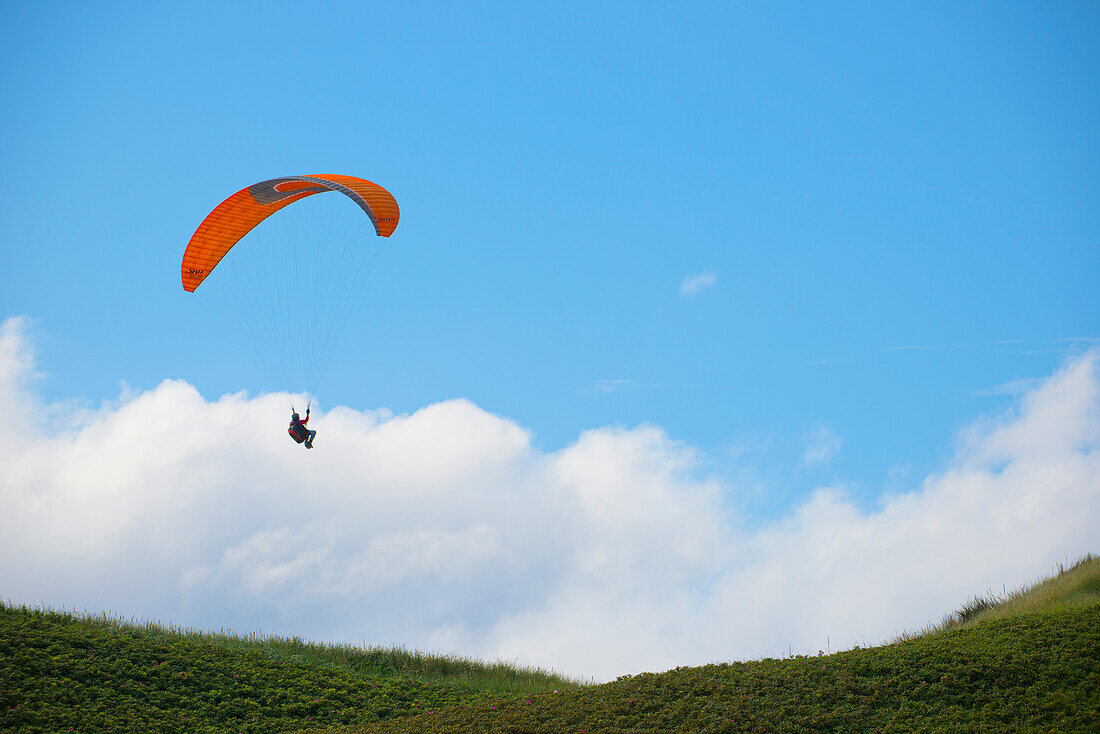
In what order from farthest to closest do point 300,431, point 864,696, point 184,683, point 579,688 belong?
point 300,431 < point 184,683 < point 579,688 < point 864,696

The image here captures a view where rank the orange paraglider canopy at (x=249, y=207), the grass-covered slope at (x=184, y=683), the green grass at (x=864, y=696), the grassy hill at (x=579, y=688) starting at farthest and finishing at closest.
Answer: the orange paraglider canopy at (x=249, y=207) < the grass-covered slope at (x=184, y=683) < the grassy hill at (x=579, y=688) < the green grass at (x=864, y=696)

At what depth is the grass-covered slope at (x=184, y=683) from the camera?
1409cm

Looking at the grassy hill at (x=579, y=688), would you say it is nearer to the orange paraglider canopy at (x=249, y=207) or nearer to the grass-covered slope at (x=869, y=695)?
the grass-covered slope at (x=869, y=695)

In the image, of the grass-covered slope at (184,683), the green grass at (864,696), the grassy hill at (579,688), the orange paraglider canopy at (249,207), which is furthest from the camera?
the orange paraglider canopy at (249,207)

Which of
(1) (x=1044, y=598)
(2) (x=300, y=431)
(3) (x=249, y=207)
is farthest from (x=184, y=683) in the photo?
(1) (x=1044, y=598)

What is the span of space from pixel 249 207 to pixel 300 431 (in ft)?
17.8

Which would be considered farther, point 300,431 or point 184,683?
point 300,431

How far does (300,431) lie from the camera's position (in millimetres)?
19688

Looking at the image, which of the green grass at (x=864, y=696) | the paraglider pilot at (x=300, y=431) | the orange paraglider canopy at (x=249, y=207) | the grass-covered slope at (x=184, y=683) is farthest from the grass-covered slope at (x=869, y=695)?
the orange paraglider canopy at (x=249, y=207)

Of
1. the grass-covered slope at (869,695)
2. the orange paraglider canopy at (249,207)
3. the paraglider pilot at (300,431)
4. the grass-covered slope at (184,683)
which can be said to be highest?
the orange paraglider canopy at (249,207)

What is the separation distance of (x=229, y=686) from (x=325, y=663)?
278 cm

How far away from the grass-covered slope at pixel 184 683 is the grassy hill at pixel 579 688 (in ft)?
0.11

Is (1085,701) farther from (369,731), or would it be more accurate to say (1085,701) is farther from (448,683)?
(448,683)

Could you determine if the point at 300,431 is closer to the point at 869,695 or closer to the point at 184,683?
the point at 184,683
